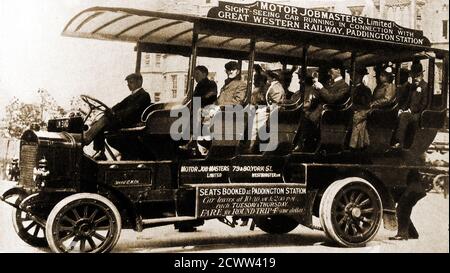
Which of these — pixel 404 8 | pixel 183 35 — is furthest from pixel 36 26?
pixel 404 8

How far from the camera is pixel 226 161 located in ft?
21.3

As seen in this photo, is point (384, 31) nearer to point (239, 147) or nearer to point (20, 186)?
point (239, 147)

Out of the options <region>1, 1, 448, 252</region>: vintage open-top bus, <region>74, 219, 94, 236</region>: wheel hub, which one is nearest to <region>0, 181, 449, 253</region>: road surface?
<region>1, 1, 448, 252</region>: vintage open-top bus

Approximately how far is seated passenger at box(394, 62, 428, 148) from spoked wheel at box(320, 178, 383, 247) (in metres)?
0.80

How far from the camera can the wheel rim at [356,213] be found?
694 cm

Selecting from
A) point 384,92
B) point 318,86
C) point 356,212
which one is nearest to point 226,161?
point 318,86

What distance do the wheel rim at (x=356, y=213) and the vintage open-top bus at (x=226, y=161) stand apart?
0.05 feet

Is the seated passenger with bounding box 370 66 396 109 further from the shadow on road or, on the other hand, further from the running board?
the running board

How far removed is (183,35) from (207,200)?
220 centimetres

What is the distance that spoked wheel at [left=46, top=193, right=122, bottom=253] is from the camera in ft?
18.2

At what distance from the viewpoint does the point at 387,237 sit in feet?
25.2

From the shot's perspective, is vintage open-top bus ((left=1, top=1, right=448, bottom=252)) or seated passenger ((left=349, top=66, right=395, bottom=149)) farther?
seated passenger ((left=349, top=66, right=395, bottom=149))

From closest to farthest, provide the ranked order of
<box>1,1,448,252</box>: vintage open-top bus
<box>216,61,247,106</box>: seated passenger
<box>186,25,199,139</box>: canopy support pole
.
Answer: <box>1,1,448,252</box>: vintage open-top bus, <box>186,25,199,139</box>: canopy support pole, <box>216,61,247,106</box>: seated passenger

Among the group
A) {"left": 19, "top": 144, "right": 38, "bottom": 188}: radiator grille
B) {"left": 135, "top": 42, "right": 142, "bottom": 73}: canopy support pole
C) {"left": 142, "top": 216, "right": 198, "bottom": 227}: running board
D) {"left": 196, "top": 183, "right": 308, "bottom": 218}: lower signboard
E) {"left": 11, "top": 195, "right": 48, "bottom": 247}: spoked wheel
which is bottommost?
{"left": 11, "top": 195, "right": 48, "bottom": 247}: spoked wheel
